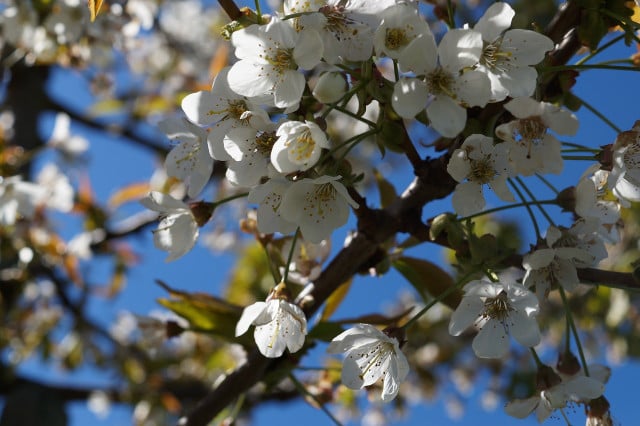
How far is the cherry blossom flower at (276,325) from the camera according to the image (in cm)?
92

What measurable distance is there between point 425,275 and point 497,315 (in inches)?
9.0

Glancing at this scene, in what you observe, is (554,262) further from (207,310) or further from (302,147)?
(207,310)

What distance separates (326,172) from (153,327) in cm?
68

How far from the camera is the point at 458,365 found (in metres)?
3.66

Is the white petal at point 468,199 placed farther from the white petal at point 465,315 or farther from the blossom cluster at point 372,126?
the white petal at point 465,315

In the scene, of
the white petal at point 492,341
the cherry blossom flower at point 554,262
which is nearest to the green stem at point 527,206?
the cherry blossom flower at point 554,262

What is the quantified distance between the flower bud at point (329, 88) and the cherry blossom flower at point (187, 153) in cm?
Answer: 25

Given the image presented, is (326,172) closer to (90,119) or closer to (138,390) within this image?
(138,390)

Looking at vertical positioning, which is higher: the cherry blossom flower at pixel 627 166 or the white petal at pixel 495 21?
the white petal at pixel 495 21

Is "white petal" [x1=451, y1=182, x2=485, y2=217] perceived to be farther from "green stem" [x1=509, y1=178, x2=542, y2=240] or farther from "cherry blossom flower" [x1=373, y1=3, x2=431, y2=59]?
"cherry blossom flower" [x1=373, y1=3, x2=431, y2=59]

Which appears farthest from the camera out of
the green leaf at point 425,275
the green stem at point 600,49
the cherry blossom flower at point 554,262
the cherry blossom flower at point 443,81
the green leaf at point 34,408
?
the green leaf at point 34,408

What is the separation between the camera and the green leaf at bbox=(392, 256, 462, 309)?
1104 millimetres

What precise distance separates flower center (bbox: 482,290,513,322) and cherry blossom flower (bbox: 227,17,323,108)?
384 mm

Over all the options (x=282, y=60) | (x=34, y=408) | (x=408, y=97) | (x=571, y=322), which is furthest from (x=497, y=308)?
(x=34, y=408)
